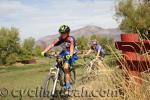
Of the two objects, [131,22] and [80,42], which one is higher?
[131,22]

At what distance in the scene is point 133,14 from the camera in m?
51.6

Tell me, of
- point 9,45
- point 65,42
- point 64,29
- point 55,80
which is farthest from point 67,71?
point 9,45

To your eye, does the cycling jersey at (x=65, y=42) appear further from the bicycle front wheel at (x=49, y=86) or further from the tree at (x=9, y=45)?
the tree at (x=9, y=45)

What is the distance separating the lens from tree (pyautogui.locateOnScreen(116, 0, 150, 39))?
163 ft

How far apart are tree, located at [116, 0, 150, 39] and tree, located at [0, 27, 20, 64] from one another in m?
53.6

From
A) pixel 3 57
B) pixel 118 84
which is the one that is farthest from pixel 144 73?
pixel 3 57

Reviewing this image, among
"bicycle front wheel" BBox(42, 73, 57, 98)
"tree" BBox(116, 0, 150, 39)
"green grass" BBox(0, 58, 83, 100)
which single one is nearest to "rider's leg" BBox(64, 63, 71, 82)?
"bicycle front wheel" BBox(42, 73, 57, 98)

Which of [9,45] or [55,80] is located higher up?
[55,80]

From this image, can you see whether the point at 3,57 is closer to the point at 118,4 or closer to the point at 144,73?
the point at 118,4

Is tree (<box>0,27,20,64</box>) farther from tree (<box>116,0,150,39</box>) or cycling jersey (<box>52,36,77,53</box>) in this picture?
cycling jersey (<box>52,36,77,53</box>)

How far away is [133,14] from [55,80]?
42422mm

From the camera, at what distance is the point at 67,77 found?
10.5 m

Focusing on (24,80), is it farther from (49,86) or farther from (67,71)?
(49,86)

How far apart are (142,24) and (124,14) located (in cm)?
442
